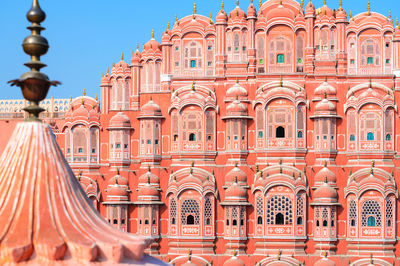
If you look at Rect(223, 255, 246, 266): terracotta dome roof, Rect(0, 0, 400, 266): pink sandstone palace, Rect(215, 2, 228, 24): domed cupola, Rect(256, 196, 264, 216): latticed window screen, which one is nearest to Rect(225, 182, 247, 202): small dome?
Rect(0, 0, 400, 266): pink sandstone palace

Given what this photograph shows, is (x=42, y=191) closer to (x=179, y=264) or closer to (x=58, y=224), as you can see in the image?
(x=58, y=224)

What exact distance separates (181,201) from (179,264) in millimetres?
2505

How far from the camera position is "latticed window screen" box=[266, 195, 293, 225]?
32.0 metres

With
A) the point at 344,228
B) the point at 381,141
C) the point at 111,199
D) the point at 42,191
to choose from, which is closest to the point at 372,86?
Result: the point at 381,141

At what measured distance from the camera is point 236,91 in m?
33.2

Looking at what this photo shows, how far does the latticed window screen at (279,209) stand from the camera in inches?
1259

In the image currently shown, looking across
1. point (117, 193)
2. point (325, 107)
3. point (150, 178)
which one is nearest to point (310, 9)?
point (325, 107)

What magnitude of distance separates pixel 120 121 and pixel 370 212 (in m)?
10.9

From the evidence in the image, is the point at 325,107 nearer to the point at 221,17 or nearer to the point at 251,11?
the point at 251,11

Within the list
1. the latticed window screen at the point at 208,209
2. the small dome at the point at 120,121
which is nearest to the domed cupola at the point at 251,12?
the small dome at the point at 120,121

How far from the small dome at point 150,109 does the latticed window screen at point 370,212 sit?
9.17 metres

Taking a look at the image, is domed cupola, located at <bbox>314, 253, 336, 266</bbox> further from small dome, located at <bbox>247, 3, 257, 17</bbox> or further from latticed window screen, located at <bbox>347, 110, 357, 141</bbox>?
small dome, located at <bbox>247, 3, 257, 17</bbox>

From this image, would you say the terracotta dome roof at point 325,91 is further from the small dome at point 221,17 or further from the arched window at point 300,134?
the small dome at point 221,17

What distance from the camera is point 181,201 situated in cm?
3247
